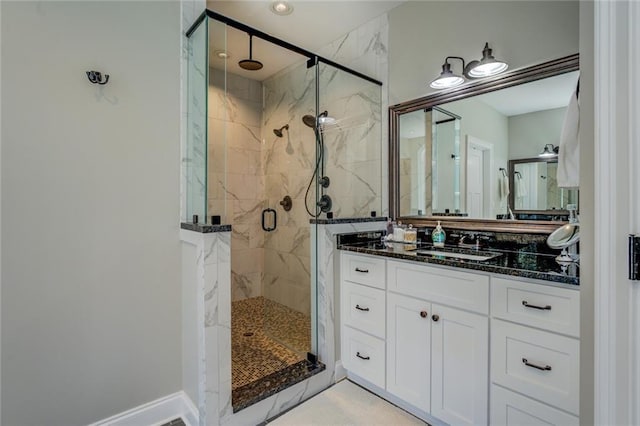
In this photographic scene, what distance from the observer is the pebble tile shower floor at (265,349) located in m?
1.97

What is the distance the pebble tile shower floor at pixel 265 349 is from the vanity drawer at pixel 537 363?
1159 millimetres

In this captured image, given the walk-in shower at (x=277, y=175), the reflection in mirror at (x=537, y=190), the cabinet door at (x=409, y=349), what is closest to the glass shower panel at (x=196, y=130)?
the walk-in shower at (x=277, y=175)

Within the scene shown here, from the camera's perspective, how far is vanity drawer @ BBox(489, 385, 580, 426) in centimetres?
134

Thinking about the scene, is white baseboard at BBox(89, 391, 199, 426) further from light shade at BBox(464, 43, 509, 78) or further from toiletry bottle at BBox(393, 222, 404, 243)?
light shade at BBox(464, 43, 509, 78)

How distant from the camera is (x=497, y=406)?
1520 millimetres

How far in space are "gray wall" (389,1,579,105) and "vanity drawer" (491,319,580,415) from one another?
148cm

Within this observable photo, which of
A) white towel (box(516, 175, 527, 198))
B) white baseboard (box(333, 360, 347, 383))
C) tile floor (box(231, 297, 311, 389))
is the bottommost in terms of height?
white baseboard (box(333, 360, 347, 383))

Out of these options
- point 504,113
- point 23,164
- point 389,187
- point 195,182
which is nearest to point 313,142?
point 389,187

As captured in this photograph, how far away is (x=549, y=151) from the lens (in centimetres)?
186

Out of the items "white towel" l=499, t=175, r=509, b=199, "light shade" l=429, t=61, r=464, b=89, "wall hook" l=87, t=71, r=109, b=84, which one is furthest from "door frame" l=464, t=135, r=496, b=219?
"wall hook" l=87, t=71, r=109, b=84

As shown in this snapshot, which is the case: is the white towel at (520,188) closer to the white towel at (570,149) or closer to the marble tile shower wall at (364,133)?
the white towel at (570,149)

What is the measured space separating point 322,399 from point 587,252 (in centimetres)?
180

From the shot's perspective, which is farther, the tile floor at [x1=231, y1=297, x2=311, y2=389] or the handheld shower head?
the handheld shower head

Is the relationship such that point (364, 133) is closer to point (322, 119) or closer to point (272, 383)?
point (322, 119)
